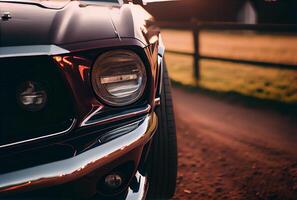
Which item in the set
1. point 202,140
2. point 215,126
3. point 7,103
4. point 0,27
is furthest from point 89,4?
point 215,126

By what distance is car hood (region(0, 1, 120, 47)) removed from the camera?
1.47 metres

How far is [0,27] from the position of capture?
4.97 feet

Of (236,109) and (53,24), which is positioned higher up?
(53,24)

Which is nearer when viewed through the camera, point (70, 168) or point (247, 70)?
point (70, 168)

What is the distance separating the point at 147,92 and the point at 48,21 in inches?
20.8

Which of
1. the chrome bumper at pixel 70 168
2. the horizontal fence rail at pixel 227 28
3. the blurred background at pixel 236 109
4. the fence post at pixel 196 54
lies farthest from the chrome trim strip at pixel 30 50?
the fence post at pixel 196 54

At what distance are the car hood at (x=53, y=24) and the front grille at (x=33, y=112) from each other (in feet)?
0.33

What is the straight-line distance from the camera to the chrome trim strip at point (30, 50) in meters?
1.39

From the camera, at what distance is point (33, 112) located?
5.01 ft

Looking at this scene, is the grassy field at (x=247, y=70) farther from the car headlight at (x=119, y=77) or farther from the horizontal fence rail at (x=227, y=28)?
the car headlight at (x=119, y=77)

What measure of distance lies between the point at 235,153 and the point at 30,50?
212 cm

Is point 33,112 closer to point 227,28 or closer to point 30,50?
point 30,50

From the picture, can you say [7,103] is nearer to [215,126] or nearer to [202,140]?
[202,140]

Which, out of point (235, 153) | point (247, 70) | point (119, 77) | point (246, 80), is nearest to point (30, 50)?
point (119, 77)
